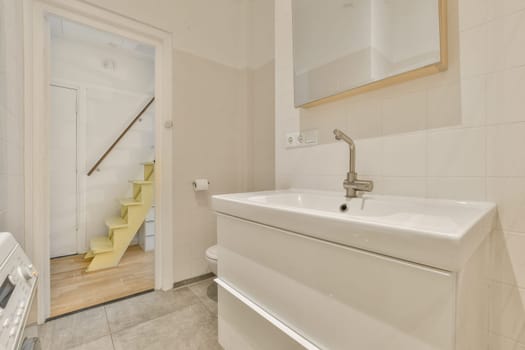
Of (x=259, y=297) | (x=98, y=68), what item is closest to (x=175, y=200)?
(x=259, y=297)

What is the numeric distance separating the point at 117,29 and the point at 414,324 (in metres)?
2.16

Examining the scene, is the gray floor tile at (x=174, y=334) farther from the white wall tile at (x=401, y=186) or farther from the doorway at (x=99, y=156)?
the white wall tile at (x=401, y=186)

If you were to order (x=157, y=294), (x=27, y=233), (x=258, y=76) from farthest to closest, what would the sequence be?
(x=258, y=76), (x=157, y=294), (x=27, y=233)

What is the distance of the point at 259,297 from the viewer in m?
0.86

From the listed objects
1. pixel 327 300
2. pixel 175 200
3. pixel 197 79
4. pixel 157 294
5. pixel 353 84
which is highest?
pixel 197 79

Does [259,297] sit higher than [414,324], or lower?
lower

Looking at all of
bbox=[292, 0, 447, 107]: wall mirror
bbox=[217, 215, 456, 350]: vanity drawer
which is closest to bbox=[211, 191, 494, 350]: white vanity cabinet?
bbox=[217, 215, 456, 350]: vanity drawer

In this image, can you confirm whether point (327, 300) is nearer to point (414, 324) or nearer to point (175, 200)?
point (414, 324)

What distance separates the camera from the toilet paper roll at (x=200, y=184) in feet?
6.09

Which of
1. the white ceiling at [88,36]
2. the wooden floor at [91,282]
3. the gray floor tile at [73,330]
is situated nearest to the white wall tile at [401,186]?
the gray floor tile at [73,330]

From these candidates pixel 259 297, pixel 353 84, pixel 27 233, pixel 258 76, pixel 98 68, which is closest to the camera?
pixel 259 297

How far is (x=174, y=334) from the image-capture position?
1299mm

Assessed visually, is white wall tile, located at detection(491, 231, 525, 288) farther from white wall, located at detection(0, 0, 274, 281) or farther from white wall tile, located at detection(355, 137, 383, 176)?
white wall, located at detection(0, 0, 274, 281)

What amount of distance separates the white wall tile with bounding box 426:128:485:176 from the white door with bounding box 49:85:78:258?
10.6 feet
